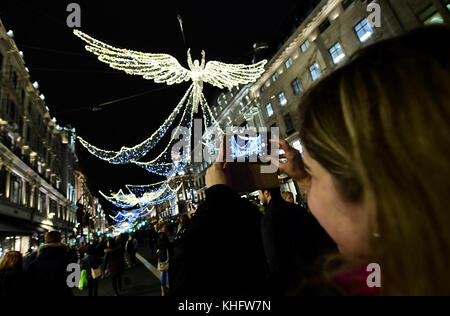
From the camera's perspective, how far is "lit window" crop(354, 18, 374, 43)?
56.7 ft

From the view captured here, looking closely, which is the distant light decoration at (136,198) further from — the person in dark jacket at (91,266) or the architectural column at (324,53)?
the architectural column at (324,53)

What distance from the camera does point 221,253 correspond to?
3.67 ft

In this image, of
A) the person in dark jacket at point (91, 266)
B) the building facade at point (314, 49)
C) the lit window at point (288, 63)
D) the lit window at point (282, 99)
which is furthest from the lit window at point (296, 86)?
the person in dark jacket at point (91, 266)

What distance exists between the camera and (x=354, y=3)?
17.7 meters

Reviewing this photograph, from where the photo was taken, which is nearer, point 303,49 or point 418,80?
point 418,80

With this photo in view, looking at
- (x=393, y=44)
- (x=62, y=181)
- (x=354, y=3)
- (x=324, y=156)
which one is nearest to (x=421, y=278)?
(x=324, y=156)

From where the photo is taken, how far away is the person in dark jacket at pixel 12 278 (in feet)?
11.0

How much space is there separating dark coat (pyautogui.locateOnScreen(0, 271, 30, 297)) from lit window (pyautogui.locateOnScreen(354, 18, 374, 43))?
2375 cm

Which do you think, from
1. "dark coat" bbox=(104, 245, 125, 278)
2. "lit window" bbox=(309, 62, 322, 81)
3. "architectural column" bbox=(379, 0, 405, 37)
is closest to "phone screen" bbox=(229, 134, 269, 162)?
"dark coat" bbox=(104, 245, 125, 278)

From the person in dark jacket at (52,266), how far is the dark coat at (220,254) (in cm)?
529

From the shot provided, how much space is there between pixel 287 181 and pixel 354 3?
17.9m

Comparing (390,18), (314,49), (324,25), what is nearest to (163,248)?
(390,18)

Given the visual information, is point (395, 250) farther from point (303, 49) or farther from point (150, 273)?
point (303, 49)

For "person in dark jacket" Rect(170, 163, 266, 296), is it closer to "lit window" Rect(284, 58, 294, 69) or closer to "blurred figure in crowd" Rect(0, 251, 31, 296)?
"blurred figure in crowd" Rect(0, 251, 31, 296)
